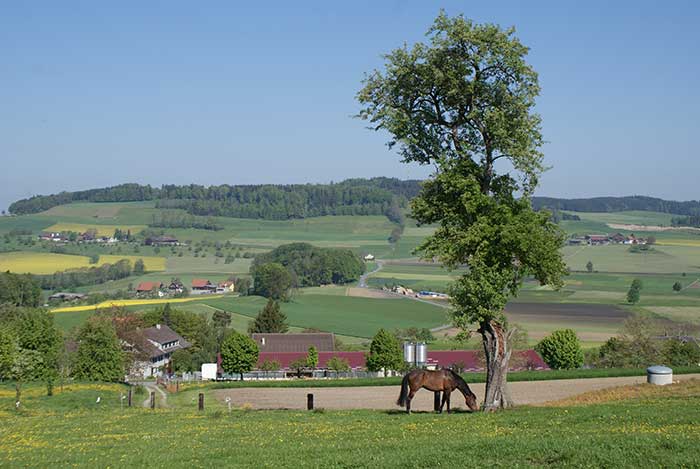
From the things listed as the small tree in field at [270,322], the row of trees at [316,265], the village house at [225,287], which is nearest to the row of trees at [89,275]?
the village house at [225,287]

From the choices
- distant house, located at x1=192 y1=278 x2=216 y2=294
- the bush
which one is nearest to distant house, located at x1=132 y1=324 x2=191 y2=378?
the bush

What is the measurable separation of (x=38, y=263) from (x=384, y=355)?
129 meters

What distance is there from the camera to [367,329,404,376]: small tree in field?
8400 centimetres

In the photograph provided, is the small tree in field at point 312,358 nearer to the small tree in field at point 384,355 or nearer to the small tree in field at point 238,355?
the small tree in field at point 238,355

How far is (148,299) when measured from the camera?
157m

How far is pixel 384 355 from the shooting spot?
8388 cm

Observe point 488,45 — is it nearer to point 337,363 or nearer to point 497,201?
point 497,201

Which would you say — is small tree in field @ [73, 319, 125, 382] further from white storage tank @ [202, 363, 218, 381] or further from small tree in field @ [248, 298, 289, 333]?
small tree in field @ [248, 298, 289, 333]

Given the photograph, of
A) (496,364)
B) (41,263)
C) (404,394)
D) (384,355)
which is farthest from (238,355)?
(41,263)

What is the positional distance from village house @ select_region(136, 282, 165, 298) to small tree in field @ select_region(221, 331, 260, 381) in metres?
77.7

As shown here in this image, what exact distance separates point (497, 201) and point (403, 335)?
7617 centimetres

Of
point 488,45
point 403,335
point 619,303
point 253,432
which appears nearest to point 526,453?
point 253,432

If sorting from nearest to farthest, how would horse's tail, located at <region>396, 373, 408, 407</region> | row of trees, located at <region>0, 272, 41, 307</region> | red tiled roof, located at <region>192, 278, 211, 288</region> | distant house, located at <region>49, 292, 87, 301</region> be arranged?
horse's tail, located at <region>396, 373, 408, 407</region>
row of trees, located at <region>0, 272, 41, 307</region>
distant house, located at <region>49, 292, 87, 301</region>
red tiled roof, located at <region>192, 278, 211, 288</region>

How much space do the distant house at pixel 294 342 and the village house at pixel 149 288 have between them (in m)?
68.7
